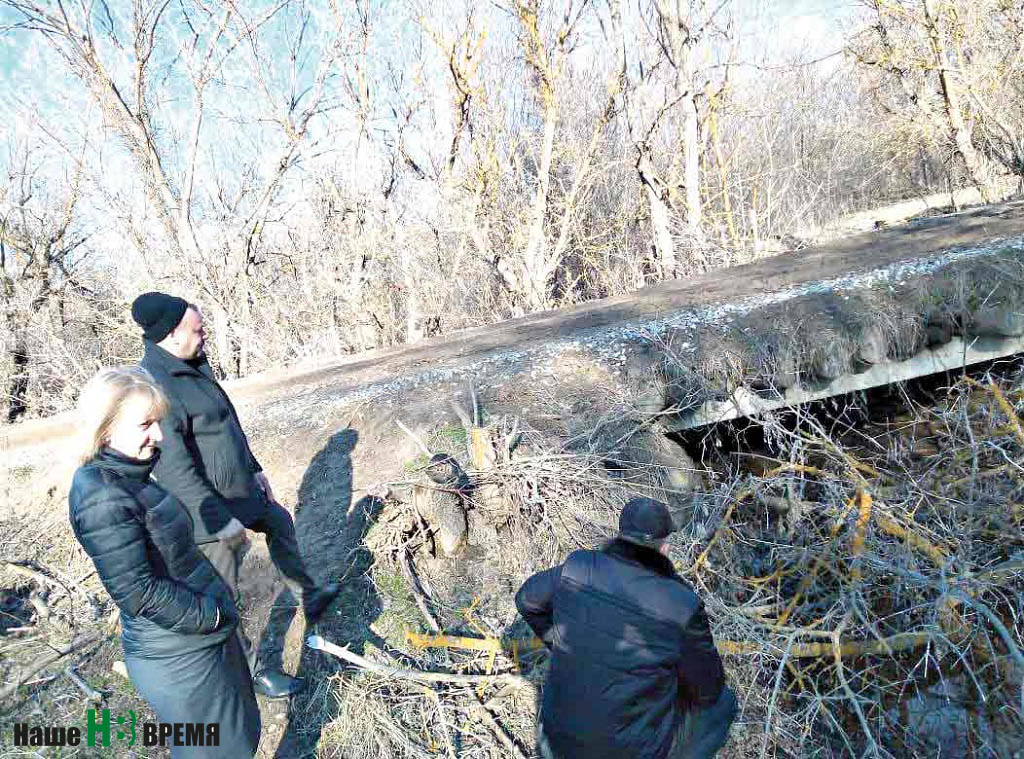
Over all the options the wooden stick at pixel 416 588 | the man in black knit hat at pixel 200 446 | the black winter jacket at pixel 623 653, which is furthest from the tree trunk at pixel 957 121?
the man in black knit hat at pixel 200 446

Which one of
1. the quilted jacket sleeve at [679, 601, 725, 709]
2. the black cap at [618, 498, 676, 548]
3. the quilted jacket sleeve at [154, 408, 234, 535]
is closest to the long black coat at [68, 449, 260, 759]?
the quilted jacket sleeve at [154, 408, 234, 535]

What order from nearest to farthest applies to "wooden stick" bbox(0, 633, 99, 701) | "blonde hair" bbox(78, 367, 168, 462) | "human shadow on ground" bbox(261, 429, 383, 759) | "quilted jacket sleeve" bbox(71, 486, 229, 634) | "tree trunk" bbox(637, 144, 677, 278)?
1. "quilted jacket sleeve" bbox(71, 486, 229, 634)
2. "blonde hair" bbox(78, 367, 168, 462)
3. "human shadow on ground" bbox(261, 429, 383, 759)
4. "wooden stick" bbox(0, 633, 99, 701)
5. "tree trunk" bbox(637, 144, 677, 278)

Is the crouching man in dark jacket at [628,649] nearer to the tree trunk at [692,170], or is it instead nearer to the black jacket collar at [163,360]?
the black jacket collar at [163,360]

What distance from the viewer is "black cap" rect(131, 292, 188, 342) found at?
2.78m

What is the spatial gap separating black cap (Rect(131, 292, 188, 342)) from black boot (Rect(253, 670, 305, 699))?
1853 mm

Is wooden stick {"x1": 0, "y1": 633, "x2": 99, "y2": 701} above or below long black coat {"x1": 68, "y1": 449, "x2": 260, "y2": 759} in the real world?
below

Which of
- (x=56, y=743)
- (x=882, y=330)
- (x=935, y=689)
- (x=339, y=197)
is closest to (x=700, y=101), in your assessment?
(x=339, y=197)

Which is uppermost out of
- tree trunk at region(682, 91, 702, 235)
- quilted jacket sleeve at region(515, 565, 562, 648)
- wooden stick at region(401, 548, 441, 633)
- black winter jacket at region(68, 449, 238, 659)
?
tree trunk at region(682, 91, 702, 235)

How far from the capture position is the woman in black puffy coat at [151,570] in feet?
5.98

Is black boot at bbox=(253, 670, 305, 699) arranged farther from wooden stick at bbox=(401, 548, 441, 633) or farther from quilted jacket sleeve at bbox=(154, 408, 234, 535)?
quilted jacket sleeve at bbox=(154, 408, 234, 535)

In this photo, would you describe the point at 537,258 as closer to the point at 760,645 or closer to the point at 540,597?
the point at 760,645

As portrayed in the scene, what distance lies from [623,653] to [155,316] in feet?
7.95

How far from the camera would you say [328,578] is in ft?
13.4

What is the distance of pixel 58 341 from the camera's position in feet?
36.3
